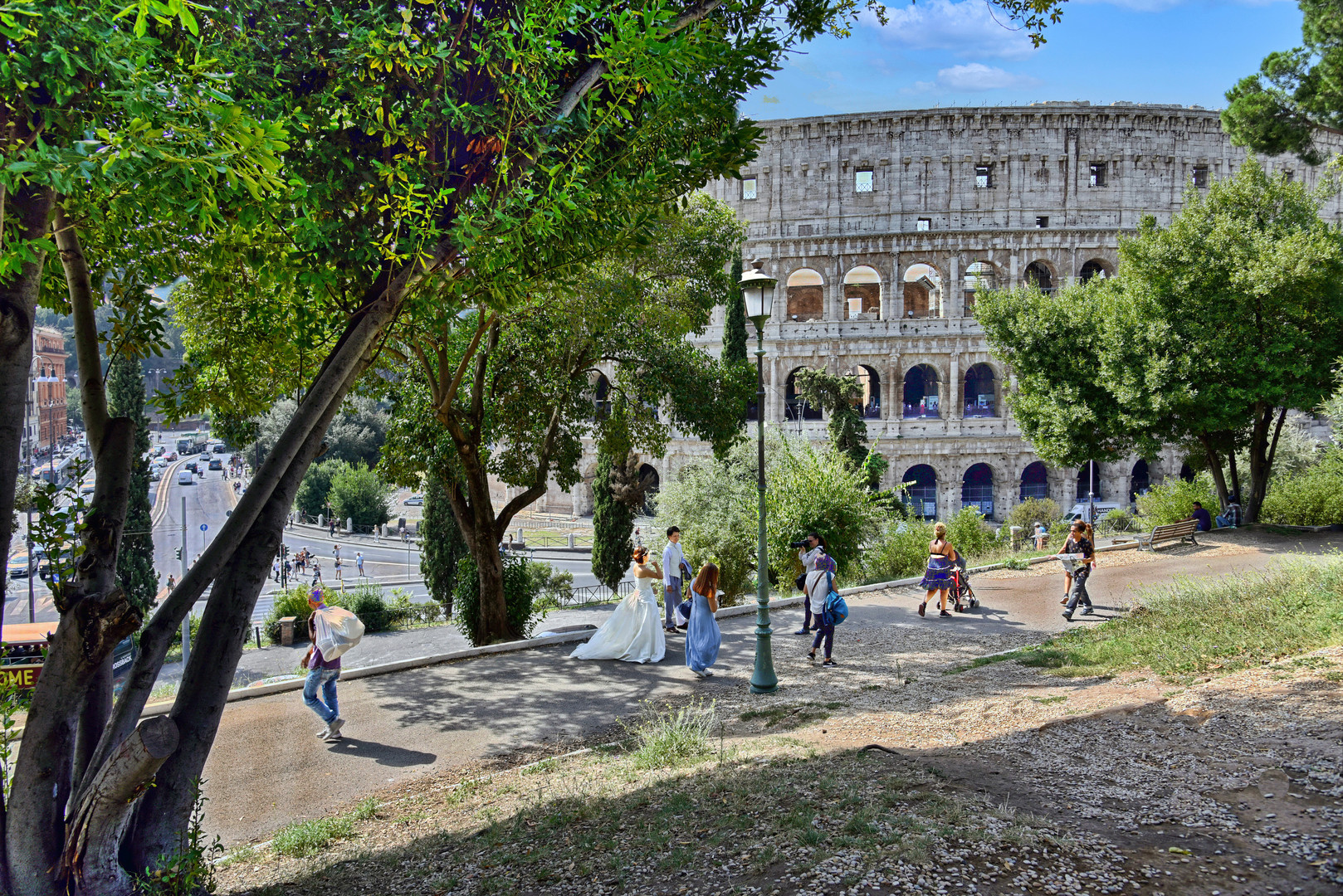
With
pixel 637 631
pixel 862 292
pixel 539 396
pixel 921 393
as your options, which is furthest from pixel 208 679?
pixel 921 393

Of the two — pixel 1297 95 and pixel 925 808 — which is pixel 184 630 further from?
pixel 1297 95

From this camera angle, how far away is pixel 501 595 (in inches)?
480

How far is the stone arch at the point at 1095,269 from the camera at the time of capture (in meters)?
35.5

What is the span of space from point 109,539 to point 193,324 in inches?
246

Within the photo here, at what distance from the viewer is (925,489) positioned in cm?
3584

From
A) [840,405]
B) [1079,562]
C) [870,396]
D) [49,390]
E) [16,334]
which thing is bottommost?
[1079,562]

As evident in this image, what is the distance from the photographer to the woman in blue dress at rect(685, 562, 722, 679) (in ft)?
30.8

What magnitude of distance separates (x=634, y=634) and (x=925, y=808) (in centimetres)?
608

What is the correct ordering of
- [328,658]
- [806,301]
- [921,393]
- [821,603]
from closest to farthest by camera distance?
[328,658] → [821,603] → [806,301] → [921,393]

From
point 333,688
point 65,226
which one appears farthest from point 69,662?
point 333,688

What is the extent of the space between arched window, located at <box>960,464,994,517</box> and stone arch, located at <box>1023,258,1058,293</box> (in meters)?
8.57

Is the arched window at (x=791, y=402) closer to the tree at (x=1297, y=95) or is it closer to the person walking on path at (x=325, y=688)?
the tree at (x=1297, y=95)

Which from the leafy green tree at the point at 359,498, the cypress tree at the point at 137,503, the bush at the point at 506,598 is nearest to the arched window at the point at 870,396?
the bush at the point at 506,598

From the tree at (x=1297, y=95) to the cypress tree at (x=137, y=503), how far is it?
2884 centimetres
